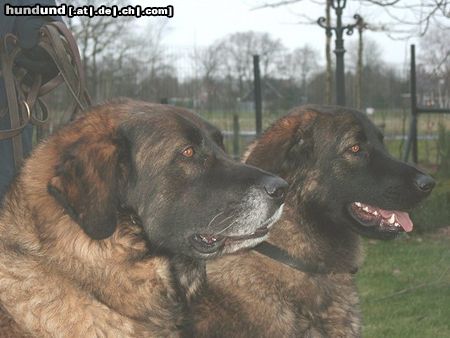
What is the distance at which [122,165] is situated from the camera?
2801mm

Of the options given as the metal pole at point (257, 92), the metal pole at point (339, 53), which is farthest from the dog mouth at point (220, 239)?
the metal pole at point (257, 92)

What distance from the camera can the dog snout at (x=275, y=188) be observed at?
2.85 m

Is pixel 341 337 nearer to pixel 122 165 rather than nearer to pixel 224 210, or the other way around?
pixel 224 210

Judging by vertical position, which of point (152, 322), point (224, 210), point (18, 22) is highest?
point (18, 22)

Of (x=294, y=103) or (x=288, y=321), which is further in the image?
(x=294, y=103)

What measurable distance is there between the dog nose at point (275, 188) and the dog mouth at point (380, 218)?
1122mm

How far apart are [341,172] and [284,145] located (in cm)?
36

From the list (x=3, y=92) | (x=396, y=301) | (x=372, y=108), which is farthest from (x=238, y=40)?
(x=3, y=92)

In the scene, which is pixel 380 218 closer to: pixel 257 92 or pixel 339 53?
pixel 339 53

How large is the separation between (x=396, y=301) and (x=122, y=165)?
4.64 meters

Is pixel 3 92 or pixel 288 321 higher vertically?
pixel 3 92

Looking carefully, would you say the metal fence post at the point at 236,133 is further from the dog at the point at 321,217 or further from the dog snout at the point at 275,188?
the dog snout at the point at 275,188

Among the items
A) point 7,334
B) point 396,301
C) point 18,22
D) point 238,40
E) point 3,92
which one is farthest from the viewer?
point 238,40

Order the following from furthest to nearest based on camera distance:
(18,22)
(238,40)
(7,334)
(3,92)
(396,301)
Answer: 1. (238,40)
2. (396,301)
3. (3,92)
4. (18,22)
5. (7,334)
